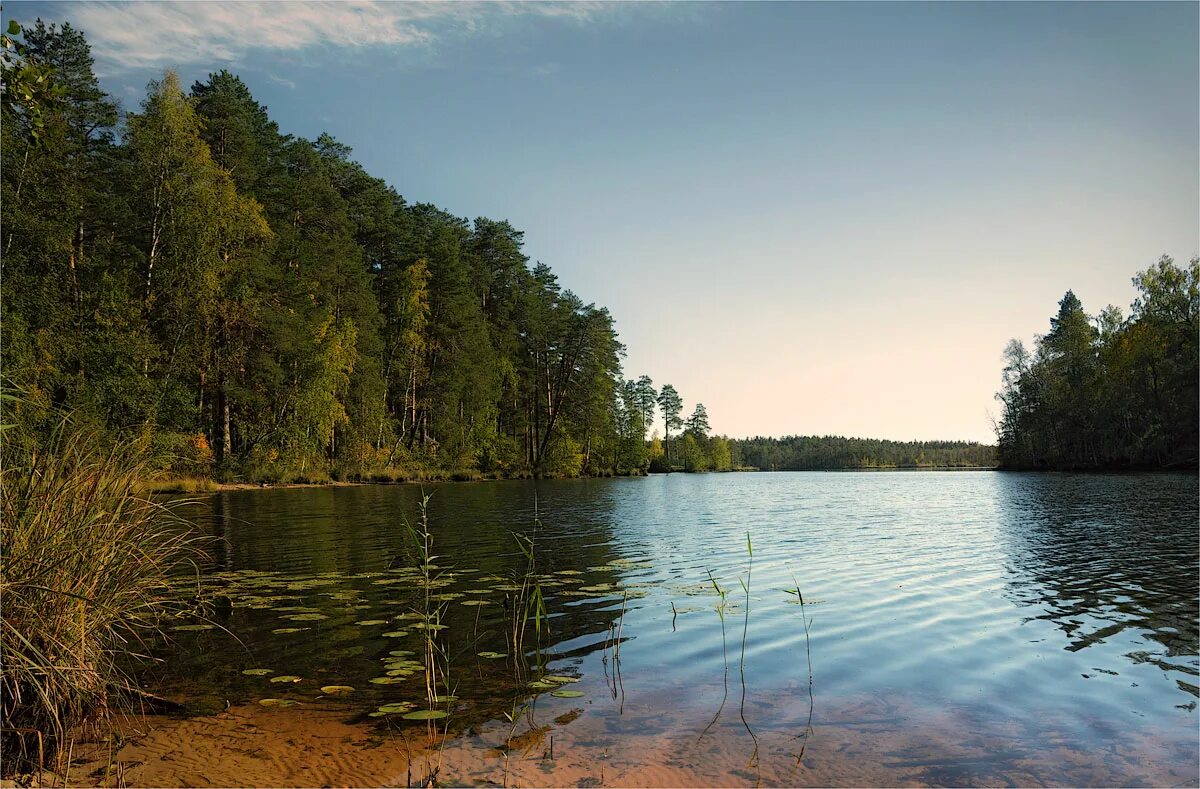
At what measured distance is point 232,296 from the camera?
121ft

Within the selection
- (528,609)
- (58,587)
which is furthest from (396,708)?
(58,587)

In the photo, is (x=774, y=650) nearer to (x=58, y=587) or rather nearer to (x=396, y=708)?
(x=396, y=708)

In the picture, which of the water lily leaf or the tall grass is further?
the water lily leaf

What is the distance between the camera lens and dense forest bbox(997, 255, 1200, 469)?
5975 centimetres

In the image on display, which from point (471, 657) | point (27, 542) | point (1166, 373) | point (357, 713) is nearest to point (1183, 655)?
point (471, 657)

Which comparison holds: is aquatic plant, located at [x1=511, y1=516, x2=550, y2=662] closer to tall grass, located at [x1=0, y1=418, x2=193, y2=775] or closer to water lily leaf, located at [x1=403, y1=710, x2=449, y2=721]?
water lily leaf, located at [x1=403, y1=710, x2=449, y2=721]

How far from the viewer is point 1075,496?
33.6 metres

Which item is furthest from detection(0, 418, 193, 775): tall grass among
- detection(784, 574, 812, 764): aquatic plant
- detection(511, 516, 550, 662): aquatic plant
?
detection(784, 574, 812, 764): aquatic plant

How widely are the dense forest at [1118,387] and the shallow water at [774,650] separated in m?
55.6

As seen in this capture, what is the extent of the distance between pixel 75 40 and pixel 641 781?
4540 cm

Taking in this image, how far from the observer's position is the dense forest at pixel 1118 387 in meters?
59.8

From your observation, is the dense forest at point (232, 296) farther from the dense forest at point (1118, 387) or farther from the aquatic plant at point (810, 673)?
the dense forest at point (1118, 387)

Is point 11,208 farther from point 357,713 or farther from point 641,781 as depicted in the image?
point 641,781

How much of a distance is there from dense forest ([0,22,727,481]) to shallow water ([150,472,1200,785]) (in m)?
5.27
